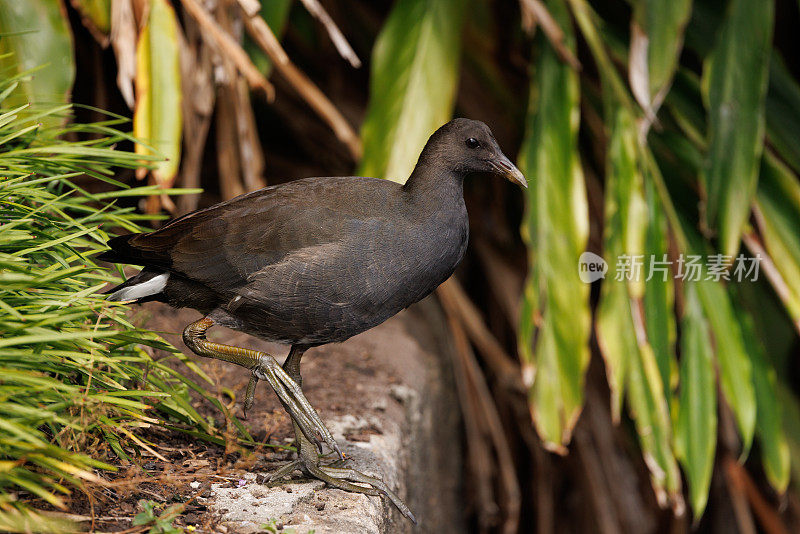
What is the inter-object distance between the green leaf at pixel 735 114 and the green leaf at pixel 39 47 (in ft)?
7.58

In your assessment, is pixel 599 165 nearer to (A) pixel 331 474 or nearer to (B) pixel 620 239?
(B) pixel 620 239

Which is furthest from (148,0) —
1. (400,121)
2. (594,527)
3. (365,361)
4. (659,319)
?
(594,527)

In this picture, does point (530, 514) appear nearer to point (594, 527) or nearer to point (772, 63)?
point (594, 527)

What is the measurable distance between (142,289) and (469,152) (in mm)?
988

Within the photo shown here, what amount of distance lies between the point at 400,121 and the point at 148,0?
39.5 inches

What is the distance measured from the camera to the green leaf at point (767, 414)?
3.30 metres

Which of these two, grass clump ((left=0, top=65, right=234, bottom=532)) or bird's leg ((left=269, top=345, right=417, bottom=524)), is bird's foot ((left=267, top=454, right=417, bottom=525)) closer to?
bird's leg ((left=269, top=345, right=417, bottom=524))

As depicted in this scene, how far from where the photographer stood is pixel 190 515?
1969mm

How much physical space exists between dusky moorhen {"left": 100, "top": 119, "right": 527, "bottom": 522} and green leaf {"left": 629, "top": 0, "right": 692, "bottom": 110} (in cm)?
97

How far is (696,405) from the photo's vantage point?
125 inches

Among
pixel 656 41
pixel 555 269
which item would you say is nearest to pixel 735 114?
pixel 656 41

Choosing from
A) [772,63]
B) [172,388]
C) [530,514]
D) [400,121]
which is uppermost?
[772,63]

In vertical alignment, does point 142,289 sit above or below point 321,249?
below

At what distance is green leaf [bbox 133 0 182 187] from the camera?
2.91 meters
